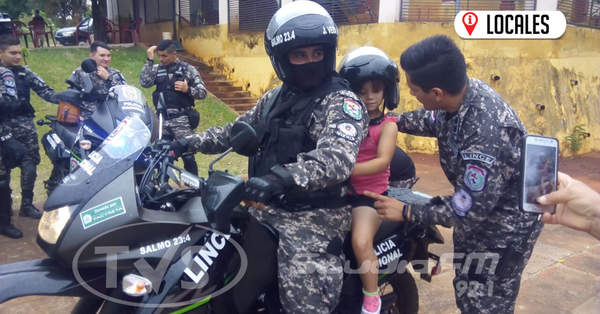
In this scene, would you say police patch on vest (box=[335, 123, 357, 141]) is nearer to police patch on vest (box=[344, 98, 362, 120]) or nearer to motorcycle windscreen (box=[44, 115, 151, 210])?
police patch on vest (box=[344, 98, 362, 120])

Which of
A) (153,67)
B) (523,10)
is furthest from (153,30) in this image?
(523,10)

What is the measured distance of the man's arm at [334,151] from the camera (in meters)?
1.93

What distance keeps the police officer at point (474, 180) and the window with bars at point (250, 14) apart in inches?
392

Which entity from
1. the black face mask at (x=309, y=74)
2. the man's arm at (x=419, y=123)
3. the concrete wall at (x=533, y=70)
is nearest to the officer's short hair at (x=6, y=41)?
the black face mask at (x=309, y=74)

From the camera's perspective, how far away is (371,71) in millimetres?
2871

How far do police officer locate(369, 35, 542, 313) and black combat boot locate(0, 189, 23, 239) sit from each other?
393cm

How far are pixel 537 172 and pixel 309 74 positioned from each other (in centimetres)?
109

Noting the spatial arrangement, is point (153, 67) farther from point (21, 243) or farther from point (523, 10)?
point (523, 10)

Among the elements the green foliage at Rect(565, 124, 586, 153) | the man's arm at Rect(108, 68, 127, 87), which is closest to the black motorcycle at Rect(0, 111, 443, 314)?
the man's arm at Rect(108, 68, 127, 87)

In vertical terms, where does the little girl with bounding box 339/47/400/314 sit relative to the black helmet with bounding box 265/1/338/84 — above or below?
below

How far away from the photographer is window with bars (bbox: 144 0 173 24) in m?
15.6

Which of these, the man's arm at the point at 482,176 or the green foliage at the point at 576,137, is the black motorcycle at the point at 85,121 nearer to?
the man's arm at the point at 482,176

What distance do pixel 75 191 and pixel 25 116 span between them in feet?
13.6

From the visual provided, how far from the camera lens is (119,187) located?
1755mm
